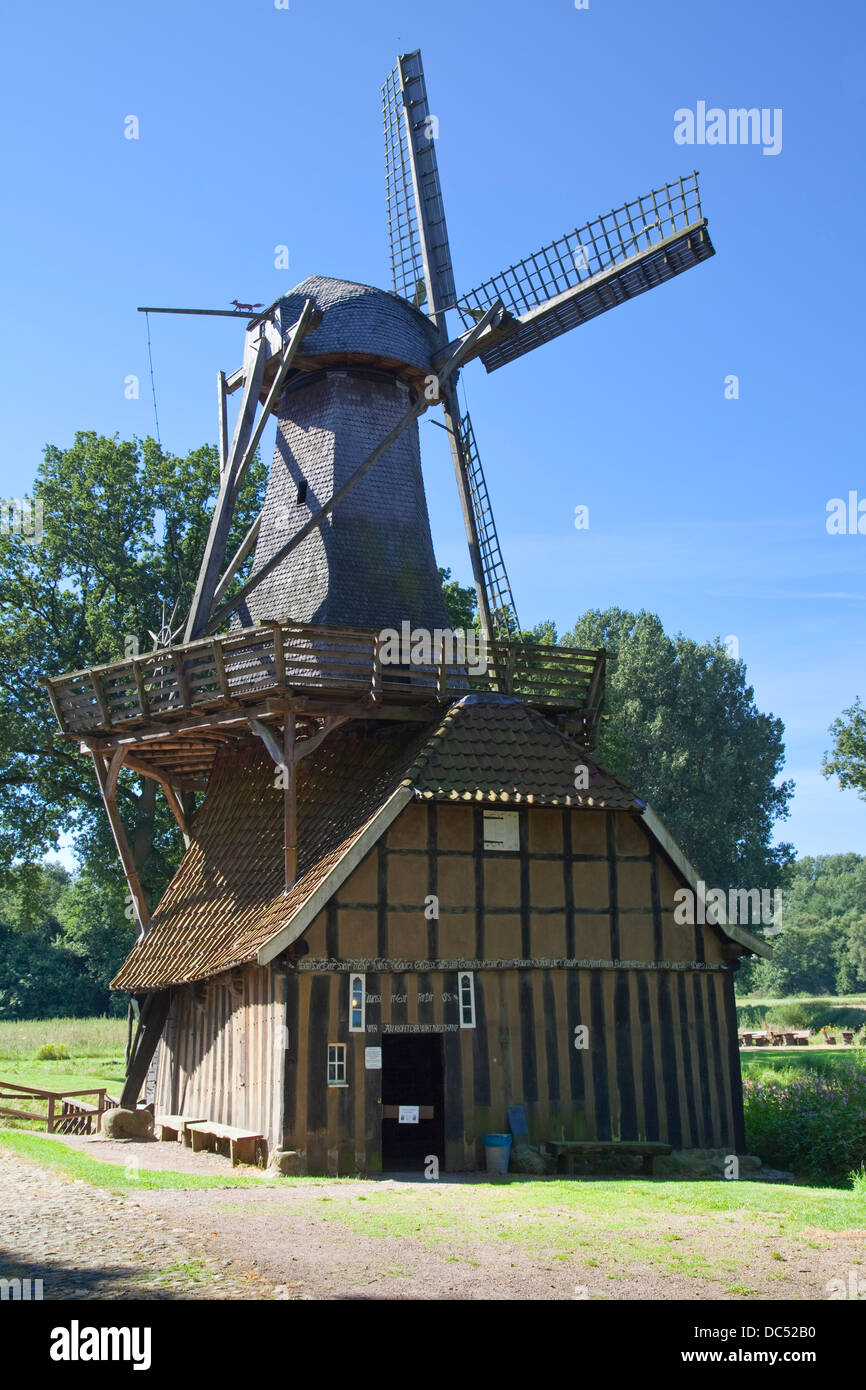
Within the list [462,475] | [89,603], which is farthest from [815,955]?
[462,475]

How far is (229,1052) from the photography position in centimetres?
1714

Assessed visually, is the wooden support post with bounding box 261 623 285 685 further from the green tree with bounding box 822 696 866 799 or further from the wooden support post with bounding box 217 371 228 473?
the green tree with bounding box 822 696 866 799

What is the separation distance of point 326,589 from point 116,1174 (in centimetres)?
911

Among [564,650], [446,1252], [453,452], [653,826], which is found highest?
[453,452]

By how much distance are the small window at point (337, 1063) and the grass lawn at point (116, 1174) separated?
1.56 metres

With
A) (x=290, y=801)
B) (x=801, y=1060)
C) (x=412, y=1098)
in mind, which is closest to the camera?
(x=290, y=801)

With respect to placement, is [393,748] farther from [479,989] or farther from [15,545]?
[15,545]

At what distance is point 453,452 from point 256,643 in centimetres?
726

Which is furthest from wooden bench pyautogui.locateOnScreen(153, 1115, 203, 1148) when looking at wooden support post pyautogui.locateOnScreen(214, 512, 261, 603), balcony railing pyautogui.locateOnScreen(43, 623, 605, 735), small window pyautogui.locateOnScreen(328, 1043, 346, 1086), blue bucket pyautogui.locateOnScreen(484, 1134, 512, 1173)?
wooden support post pyautogui.locateOnScreen(214, 512, 261, 603)

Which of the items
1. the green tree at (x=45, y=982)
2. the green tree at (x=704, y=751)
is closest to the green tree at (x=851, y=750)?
the green tree at (x=704, y=751)

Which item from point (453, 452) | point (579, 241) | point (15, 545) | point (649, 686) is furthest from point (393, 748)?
point (649, 686)

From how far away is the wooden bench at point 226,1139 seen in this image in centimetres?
1510

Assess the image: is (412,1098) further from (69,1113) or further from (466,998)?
(69,1113)

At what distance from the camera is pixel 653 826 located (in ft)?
57.4
